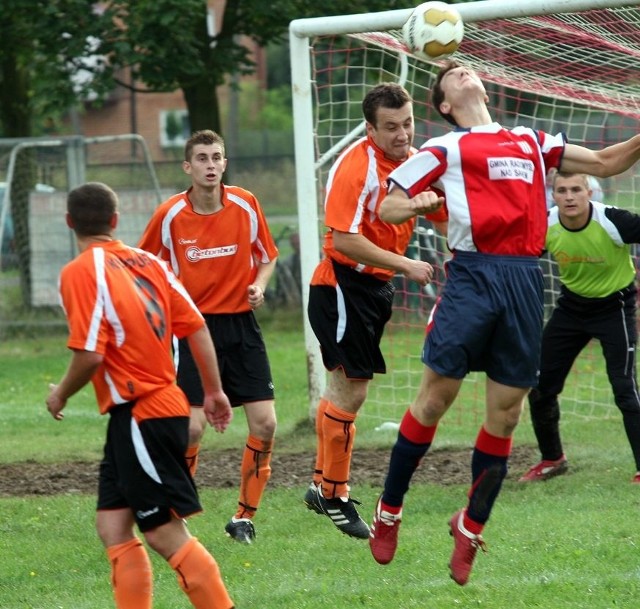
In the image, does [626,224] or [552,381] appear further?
[552,381]

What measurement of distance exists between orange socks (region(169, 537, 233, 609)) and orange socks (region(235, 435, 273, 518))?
2155 mm

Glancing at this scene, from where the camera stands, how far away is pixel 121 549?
486cm

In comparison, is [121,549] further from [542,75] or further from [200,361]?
[542,75]

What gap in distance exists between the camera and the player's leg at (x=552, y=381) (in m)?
8.02

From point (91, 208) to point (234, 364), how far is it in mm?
2318

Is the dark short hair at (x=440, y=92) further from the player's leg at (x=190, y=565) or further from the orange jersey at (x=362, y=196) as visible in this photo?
the player's leg at (x=190, y=565)

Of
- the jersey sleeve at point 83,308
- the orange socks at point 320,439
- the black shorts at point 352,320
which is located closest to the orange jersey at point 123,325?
the jersey sleeve at point 83,308

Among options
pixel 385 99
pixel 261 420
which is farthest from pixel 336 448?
pixel 385 99

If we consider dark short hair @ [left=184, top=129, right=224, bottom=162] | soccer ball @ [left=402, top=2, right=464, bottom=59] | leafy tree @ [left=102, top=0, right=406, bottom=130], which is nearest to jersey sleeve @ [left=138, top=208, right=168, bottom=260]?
dark short hair @ [left=184, top=129, right=224, bottom=162]

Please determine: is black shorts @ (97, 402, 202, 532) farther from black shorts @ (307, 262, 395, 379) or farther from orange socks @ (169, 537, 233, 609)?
black shorts @ (307, 262, 395, 379)

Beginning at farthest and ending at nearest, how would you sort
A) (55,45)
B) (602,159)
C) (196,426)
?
(55,45) < (196,426) < (602,159)

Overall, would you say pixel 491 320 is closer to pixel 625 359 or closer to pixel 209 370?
pixel 209 370

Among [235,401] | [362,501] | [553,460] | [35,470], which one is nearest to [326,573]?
[235,401]

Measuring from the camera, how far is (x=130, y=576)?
482 centimetres
